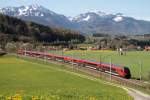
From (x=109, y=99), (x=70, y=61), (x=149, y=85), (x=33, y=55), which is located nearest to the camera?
(x=109, y=99)

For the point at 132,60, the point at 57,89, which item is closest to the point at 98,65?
the point at 132,60

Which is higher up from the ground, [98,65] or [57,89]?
[57,89]

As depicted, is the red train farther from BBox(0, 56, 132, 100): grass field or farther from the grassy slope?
BBox(0, 56, 132, 100): grass field

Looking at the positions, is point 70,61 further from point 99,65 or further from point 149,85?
point 149,85

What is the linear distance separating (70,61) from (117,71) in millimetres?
27211

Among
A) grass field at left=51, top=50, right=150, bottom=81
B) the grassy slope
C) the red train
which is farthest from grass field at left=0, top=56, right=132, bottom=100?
the grassy slope

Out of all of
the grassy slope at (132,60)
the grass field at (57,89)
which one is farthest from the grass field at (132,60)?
the grass field at (57,89)

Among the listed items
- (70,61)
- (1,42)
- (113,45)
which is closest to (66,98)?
(70,61)

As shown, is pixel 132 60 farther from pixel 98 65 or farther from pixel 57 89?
pixel 57 89

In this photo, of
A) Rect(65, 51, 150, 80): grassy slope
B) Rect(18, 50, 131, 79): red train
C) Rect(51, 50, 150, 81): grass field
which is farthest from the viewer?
Rect(65, 51, 150, 80): grassy slope

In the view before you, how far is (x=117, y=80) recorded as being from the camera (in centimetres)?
5306

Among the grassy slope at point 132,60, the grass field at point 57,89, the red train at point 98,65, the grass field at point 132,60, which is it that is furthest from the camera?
the grassy slope at point 132,60

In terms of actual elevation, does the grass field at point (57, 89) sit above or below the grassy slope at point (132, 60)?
above

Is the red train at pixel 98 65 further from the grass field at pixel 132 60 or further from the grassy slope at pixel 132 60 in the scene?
the grassy slope at pixel 132 60
